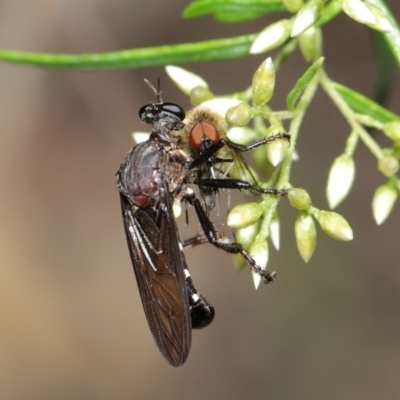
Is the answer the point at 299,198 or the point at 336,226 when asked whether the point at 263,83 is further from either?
the point at 336,226

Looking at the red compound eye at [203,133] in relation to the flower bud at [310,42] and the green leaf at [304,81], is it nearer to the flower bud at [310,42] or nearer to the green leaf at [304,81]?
the green leaf at [304,81]

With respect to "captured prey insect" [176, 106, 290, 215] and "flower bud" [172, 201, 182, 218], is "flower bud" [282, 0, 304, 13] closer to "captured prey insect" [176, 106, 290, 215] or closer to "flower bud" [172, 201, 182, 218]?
"captured prey insect" [176, 106, 290, 215]

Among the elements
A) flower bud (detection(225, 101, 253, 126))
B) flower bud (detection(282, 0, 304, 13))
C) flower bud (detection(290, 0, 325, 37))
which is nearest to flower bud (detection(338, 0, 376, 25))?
flower bud (detection(290, 0, 325, 37))

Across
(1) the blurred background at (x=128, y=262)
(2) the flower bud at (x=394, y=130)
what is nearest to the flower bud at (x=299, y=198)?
(2) the flower bud at (x=394, y=130)

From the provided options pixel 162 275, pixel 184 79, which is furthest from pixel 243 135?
pixel 162 275

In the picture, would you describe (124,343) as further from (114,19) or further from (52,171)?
(114,19)
